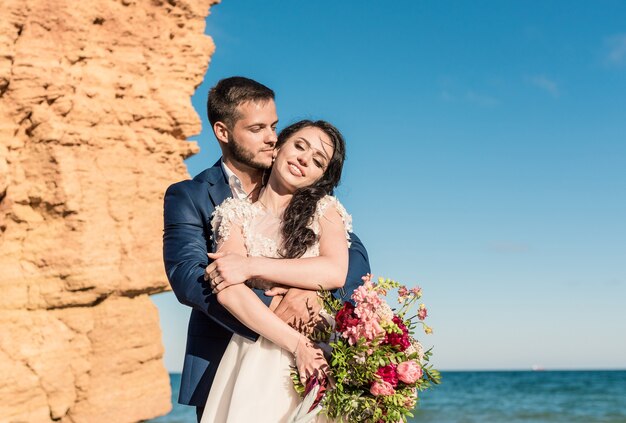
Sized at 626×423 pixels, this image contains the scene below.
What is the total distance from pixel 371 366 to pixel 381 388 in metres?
0.09

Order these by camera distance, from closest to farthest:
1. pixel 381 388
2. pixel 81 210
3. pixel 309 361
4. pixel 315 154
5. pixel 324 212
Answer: pixel 381 388 < pixel 309 361 < pixel 324 212 < pixel 315 154 < pixel 81 210

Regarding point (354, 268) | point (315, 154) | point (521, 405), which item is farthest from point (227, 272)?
point (521, 405)

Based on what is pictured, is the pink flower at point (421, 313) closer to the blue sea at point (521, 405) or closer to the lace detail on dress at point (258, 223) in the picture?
the lace detail on dress at point (258, 223)

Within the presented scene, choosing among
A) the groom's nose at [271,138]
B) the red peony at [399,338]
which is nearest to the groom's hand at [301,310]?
the red peony at [399,338]

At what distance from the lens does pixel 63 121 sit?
8.98 m

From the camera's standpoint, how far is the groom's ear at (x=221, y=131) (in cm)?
388

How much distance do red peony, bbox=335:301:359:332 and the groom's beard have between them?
104 centimetres

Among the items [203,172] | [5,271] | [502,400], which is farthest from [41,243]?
[502,400]

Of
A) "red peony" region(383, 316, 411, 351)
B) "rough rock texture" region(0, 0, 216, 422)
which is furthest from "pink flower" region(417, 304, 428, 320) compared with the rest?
"rough rock texture" region(0, 0, 216, 422)

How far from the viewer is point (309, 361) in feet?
9.19

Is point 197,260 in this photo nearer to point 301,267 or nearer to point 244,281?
point 244,281

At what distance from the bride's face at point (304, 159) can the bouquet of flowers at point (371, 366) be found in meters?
0.64

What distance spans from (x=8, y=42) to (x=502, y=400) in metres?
32.5

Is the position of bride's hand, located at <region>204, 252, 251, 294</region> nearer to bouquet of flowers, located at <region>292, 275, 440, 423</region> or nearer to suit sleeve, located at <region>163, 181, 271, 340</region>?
suit sleeve, located at <region>163, 181, 271, 340</region>
